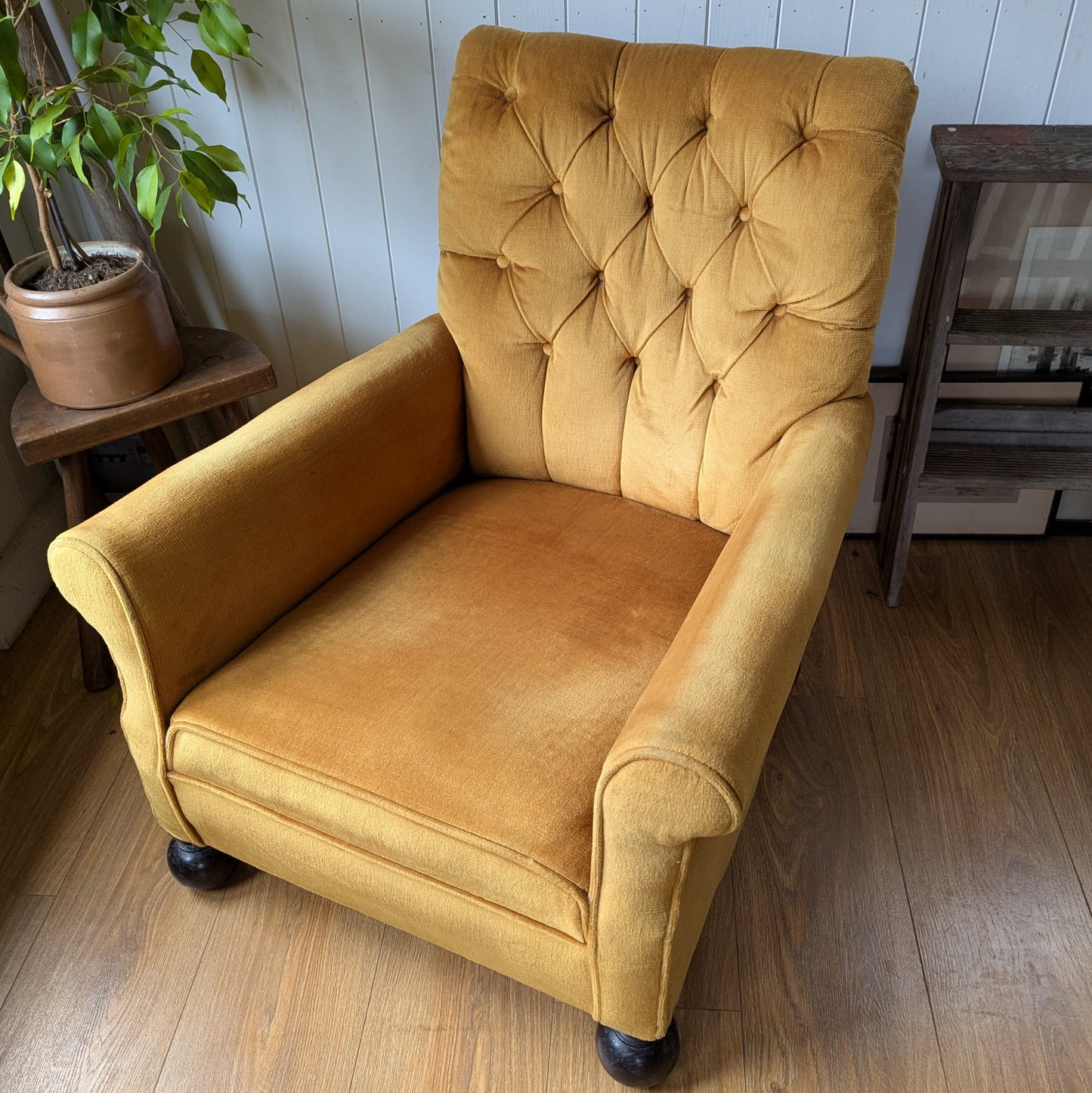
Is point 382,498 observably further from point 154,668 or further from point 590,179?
point 590,179

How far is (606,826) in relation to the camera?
0.91 m

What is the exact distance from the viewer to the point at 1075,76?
1.48 metres

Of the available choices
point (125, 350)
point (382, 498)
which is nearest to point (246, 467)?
point (382, 498)

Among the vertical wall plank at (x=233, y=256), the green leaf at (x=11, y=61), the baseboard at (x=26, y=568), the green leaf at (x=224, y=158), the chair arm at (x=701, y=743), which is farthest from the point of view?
the baseboard at (x=26, y=568)

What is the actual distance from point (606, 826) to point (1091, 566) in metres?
1.38

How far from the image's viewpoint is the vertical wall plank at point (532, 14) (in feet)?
4.91

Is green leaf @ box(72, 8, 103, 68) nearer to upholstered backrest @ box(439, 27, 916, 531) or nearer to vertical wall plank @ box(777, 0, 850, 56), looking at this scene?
upholstered backrest @ box(439, 27, 916, 531)

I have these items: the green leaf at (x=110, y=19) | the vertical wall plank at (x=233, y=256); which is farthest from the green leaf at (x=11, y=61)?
the vertical wall plank at (x=233, y=256)

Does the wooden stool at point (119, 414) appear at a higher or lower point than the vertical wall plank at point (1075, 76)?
lower

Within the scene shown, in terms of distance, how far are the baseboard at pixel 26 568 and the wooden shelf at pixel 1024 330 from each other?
1.65m

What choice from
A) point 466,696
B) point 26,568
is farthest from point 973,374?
point 26,568

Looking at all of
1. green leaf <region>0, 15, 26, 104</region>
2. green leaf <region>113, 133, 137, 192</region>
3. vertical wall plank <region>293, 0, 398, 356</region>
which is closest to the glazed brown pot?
green leaf <region>113, 133, 137, 192</region>

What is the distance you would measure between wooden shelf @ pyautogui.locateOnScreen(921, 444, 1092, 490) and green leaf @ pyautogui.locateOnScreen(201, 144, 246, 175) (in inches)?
46.1

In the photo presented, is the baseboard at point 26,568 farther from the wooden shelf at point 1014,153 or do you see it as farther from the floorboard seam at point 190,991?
the wooden shelf at point 1014,153
